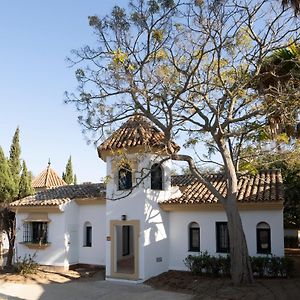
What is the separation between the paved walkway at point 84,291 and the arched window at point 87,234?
3.49 meters

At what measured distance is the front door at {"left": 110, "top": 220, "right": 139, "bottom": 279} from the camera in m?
18.7

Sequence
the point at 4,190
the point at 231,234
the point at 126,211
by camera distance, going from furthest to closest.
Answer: the point at 4,190 → the point at 126,211 → the point at 231,234

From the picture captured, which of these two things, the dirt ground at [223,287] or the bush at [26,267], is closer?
the dirt ground at [223,287]

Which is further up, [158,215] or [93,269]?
[158,215]

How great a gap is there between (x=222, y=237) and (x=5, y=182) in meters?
12.6

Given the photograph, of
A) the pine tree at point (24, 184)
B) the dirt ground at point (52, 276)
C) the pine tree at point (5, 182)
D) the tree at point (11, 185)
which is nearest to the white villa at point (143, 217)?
the dirt ground at point (52, 276)

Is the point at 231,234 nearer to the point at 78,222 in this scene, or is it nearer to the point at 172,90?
the point at 172,90

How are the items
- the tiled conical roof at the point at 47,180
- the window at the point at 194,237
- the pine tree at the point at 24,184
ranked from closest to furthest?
the window at the point at 194,237 → the pine tree at the point at 24,184 → the tiled conical roof at the point at 47,180

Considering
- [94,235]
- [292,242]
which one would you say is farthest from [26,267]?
[292,242]

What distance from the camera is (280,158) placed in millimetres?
17297

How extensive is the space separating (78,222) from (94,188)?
2.63m

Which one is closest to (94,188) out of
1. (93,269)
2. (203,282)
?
(93,269)

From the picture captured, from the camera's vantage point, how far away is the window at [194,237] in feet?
63.7

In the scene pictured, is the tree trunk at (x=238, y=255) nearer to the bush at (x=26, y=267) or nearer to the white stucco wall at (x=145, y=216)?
the white stucco wall at (x=145, y=216)
